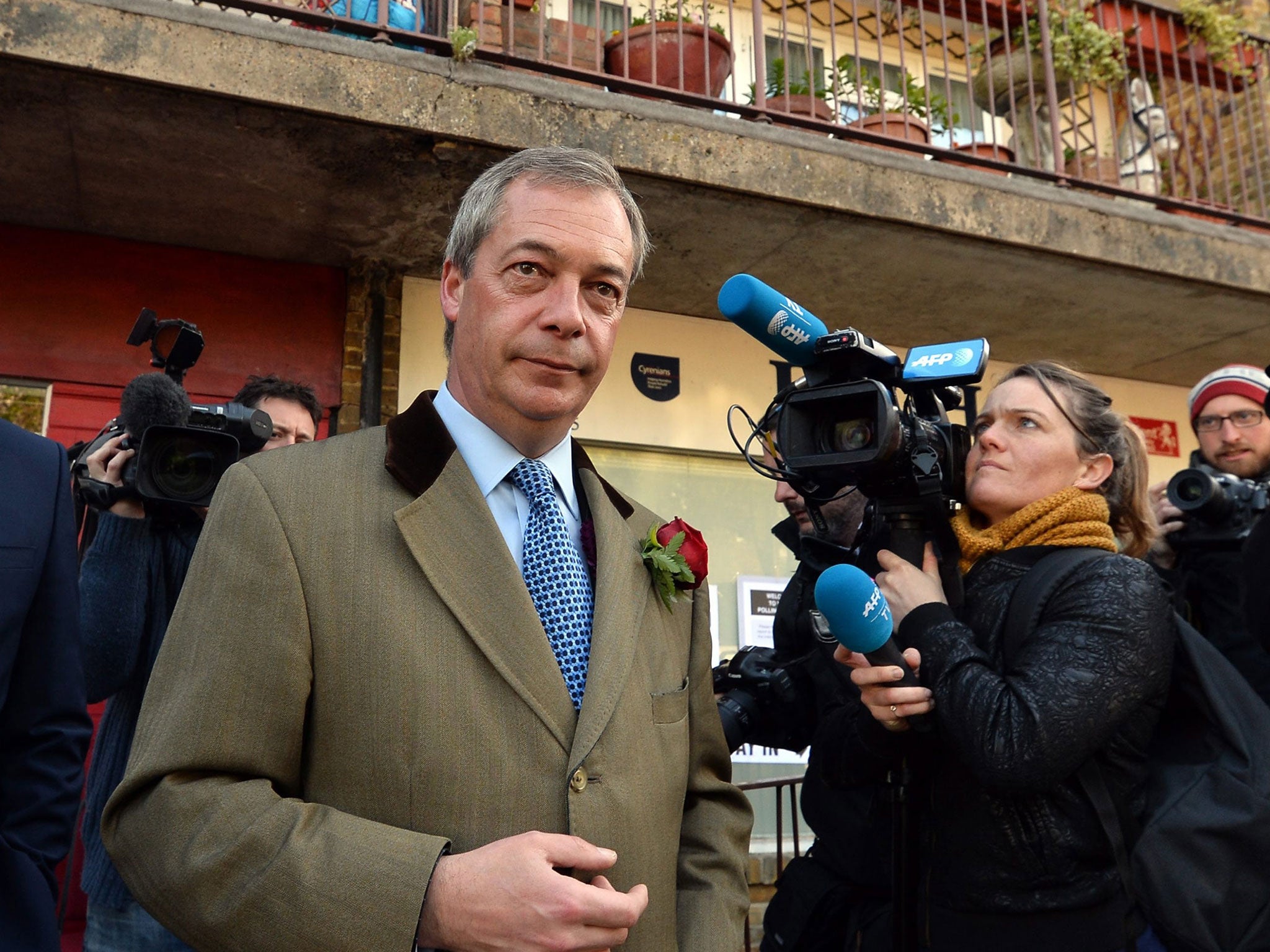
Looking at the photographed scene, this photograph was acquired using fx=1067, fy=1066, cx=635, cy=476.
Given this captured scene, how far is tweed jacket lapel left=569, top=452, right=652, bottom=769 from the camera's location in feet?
4.85

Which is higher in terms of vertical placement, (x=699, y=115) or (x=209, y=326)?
(x=699, y=115)

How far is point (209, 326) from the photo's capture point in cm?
541

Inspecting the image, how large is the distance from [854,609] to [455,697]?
72 centimetres

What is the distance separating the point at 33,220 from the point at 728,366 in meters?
3.78

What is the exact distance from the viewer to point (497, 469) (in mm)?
1674

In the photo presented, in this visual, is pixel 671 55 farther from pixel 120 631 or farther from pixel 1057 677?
pixel 1057 677

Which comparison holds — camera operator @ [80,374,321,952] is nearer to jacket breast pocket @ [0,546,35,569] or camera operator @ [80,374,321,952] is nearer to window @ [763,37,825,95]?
jacket breast pocket @ [0,546,35,569]

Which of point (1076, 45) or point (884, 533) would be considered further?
point (1076, 45)

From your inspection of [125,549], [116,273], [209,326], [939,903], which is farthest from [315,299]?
[939,903]

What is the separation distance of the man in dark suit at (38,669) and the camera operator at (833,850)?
4.47 feet

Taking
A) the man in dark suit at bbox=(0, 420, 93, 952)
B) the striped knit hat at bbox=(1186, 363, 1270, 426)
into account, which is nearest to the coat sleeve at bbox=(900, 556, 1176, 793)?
the man in dark suit at bbox=(0, 420, 93, 952)

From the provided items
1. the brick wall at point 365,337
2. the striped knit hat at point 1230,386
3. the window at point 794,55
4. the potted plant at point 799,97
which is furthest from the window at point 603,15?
the striped knit hat at point 1230,386

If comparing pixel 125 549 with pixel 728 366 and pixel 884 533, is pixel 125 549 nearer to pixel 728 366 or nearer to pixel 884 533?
pixel 884 533

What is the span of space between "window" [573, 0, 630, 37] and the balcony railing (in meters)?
0.01
